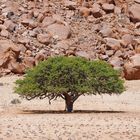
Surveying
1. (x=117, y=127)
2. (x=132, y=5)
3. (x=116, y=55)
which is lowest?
(x=117, y=127)

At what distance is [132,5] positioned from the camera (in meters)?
57.5

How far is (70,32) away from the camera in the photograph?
52.5m

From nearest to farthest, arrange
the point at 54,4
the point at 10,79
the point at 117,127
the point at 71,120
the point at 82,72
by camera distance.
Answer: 1. the point at 117,127
2. the point at 71,120
3. the point at 82,72
4. the point at 10,79
5. the point at 54,4

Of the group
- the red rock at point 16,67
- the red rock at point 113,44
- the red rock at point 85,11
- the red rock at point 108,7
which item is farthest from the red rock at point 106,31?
the red rock at point 16,67

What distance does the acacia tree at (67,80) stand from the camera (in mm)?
24359

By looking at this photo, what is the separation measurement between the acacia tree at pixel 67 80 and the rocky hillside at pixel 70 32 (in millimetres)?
20138

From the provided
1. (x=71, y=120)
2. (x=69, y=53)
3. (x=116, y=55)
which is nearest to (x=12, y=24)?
(x=69, y=53)

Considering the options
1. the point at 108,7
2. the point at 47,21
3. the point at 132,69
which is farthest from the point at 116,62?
the point at 108,7

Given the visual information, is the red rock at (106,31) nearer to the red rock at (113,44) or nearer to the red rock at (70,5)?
the red rock at (113,44)

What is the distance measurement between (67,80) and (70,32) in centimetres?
2808

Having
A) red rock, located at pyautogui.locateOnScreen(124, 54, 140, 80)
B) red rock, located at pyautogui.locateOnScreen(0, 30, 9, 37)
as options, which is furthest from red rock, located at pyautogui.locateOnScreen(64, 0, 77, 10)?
red rock, located at pyautogui.locateOnScreen(124, 54, 140, 80)

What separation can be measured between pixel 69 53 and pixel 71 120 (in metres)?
29.2

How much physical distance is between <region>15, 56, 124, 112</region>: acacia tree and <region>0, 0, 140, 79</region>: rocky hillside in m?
20.1

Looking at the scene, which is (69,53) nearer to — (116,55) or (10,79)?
(116,55)
